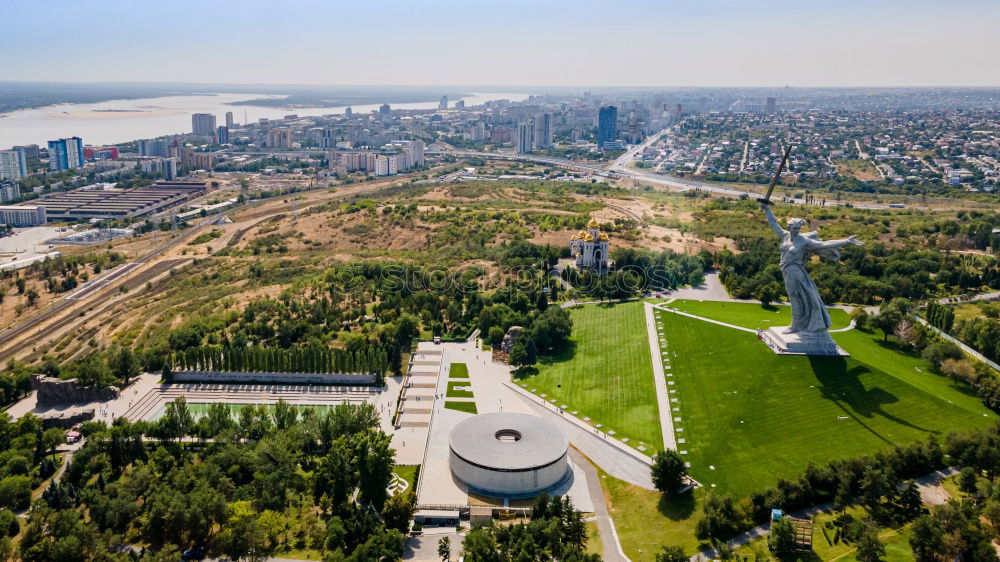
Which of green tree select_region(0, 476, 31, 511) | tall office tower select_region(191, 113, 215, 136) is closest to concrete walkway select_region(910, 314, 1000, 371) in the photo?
green tree select_region(0, 476, 31, 511)

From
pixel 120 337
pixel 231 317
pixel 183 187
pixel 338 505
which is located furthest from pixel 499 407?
pixel 183 187

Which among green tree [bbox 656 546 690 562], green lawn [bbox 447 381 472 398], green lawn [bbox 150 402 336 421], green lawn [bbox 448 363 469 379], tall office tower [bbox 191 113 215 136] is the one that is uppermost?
tall office tower [bbox 191 113 215 136]

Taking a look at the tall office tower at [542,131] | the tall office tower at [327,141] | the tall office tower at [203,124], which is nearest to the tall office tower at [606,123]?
the tall office tower at [542,131]

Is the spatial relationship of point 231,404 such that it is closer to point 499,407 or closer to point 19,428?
point 19,428

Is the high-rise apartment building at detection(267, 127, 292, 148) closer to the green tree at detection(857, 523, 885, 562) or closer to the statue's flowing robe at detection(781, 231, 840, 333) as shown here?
the statue's flowing robe at detection(781, 231, 840, 333)

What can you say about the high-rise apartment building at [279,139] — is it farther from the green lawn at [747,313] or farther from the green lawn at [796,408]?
the green lawn at [796,408]
